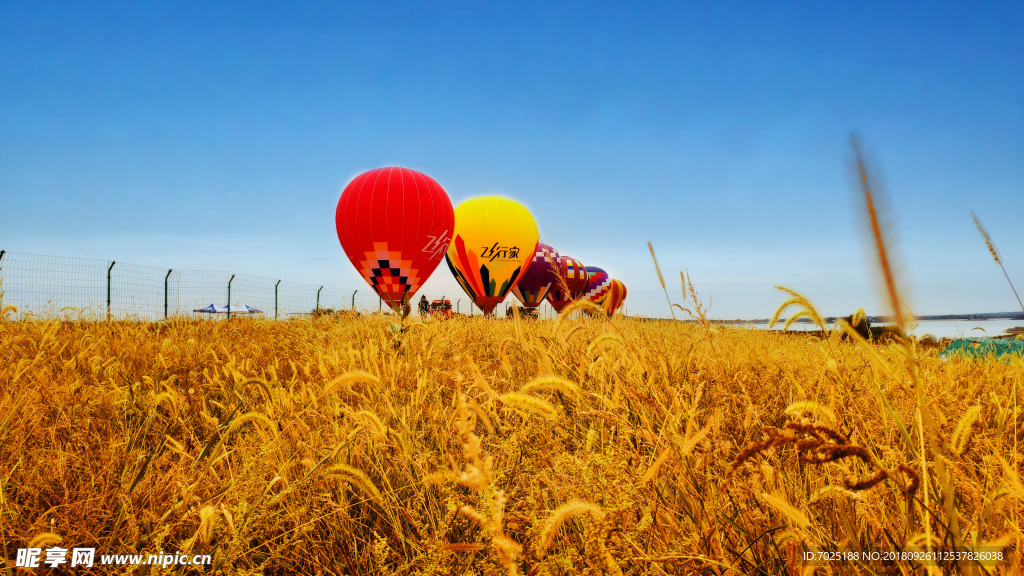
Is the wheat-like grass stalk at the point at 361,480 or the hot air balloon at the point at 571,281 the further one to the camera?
the hot air balloon at the point at 571,281

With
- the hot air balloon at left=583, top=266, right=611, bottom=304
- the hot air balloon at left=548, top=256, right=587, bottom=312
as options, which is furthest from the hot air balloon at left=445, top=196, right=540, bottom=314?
the hot air balloon at left=583, top=266, right=611, bottom=304

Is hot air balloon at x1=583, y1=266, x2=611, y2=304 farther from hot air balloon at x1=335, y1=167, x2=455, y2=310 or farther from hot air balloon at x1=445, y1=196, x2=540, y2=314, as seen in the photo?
hot air balloon at x1=335, y1=167, x2=455, y2=310

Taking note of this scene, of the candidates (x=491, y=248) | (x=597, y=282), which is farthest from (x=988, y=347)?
(x=597, y=282)

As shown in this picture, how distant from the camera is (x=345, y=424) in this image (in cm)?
268

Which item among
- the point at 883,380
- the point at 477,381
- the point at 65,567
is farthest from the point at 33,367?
the point at 883,380

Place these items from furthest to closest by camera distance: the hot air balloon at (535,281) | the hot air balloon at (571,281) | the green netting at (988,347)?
the hot air balloon at (571,281), the hot air balloon at (535,281), the green netting at (988,347)

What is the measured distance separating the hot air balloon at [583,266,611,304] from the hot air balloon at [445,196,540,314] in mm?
12917

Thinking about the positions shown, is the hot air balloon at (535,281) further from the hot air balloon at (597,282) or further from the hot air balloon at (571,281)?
the hot air balloon at (597,282)

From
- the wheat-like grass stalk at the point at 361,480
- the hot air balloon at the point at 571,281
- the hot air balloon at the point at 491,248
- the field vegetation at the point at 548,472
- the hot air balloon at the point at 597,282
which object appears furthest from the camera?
the hot air balloon at the point at 597,282

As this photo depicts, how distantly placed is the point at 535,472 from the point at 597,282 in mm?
33444

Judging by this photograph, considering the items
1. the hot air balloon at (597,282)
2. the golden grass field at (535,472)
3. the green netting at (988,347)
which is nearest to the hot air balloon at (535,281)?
the hot air balloon at (597,282)

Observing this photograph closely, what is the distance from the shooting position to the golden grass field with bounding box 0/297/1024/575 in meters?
1.30

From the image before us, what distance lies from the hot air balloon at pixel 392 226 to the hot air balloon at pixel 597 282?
1908 cm

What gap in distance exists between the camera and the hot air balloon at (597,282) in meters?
34.1
